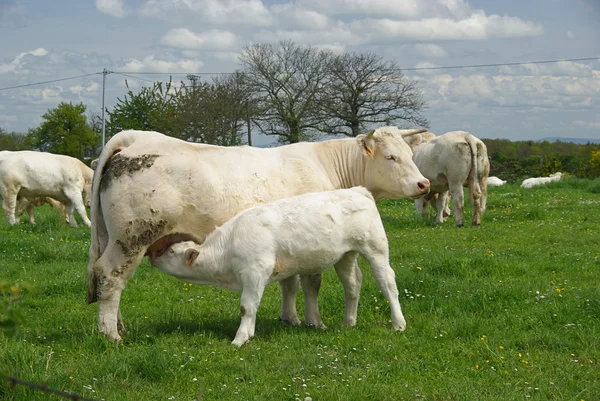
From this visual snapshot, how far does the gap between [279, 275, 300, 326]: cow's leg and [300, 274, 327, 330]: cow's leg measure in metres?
0.14

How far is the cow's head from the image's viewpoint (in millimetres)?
8672

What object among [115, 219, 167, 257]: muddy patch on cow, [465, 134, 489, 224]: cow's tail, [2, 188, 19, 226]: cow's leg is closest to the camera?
[115, 219, 167, 257]: muddy patch on cow

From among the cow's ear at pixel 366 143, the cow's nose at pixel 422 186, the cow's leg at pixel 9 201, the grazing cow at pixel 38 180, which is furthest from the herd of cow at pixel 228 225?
the cow's leg at pixel 9 201

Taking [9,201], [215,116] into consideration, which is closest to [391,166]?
[9,201]

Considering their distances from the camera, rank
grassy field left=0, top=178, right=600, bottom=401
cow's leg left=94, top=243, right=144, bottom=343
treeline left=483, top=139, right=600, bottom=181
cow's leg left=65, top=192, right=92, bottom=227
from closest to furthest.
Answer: grassy field left=0, top=178, right=600, bottom=401
cow's leg left=94, top=243, right=144, bottom=343
cow's leg left=65, top=192, right=92, bottom=227
treeline left=483, top=139, right=600, bottom=181

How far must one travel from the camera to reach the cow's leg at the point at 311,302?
786 centimetres

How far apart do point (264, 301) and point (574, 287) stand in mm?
3782

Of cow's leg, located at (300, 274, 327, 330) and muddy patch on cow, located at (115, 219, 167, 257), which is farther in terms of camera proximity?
cow's leg, located at (300, 274, 327, 330)

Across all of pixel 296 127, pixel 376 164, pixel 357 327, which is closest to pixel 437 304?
pixel 357 327

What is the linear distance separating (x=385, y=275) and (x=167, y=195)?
2.37 meters

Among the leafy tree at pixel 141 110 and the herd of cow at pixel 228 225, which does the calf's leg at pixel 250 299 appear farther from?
the leafy tree at pixel 141 110

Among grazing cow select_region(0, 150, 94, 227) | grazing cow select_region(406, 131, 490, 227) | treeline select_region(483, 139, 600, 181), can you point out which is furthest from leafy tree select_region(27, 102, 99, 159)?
grazing cow select_region(406, 131, 490, 227)

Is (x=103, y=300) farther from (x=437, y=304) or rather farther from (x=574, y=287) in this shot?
(x=574, y=287)

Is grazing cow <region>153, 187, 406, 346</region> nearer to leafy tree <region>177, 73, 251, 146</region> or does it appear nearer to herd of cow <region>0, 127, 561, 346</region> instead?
herd of cow <region>0, 127, 561, 346</region>
